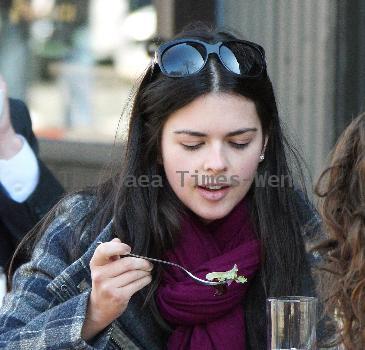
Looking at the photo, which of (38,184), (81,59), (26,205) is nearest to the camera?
(26,205)

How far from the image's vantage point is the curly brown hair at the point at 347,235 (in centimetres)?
234

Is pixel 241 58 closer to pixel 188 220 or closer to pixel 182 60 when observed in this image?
pixel 182 60

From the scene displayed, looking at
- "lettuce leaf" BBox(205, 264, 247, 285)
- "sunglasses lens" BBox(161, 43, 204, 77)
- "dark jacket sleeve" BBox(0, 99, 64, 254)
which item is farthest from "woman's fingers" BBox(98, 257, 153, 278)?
"dark jacket sleeve" BBox(0, 99, 64, 254)

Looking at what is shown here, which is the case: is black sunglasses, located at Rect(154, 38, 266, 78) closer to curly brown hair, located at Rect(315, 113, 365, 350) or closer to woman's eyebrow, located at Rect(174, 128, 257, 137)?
woman's eyebrow, located at Rect(174, 128, 257, 137)

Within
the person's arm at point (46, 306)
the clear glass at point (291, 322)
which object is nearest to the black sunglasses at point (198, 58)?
the person's arm at point (46, 306)

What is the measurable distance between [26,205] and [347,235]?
5.63 ft

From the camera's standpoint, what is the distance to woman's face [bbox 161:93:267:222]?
2.87 m

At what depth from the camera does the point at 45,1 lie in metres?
7.71

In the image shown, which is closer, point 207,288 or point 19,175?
point 207,288

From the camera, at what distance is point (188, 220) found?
9.79 ft

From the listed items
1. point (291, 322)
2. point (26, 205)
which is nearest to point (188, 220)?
point (291, 322)

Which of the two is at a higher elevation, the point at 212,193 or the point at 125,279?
the point at 212,193

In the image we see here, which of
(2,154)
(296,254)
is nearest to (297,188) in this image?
(296,254)

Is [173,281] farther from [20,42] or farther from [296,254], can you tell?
[20,42]
